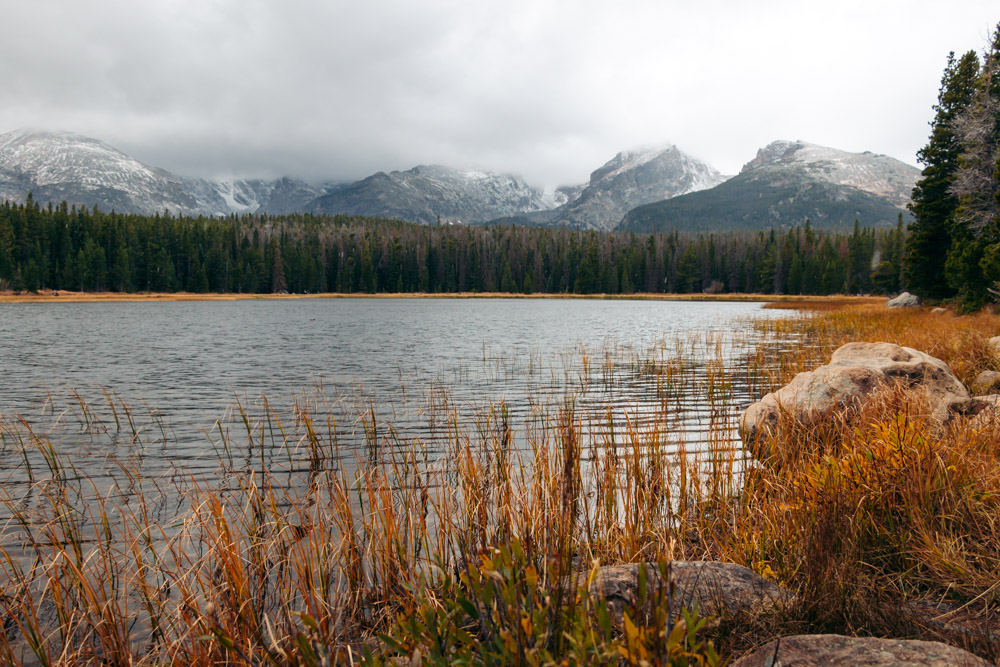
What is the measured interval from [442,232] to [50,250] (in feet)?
296

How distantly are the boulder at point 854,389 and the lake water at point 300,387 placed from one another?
78cm

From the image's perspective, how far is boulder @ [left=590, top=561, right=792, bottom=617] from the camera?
10.5 feet

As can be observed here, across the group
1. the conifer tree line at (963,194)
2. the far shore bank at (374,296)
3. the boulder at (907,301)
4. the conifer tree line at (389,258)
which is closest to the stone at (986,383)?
the conifer tree line at (963,194)

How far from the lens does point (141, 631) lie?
14.3 ft

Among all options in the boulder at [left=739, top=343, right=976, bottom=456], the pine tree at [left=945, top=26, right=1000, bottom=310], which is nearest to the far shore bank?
the pine tree at [left=945, top=26, right=1000, bottom=310]

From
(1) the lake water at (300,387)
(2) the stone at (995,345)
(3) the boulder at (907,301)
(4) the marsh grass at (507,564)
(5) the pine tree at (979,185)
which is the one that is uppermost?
(5) the pine tree at (979,185)

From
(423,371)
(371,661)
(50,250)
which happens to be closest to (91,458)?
(371,661)

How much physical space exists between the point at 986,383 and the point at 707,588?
10208mm

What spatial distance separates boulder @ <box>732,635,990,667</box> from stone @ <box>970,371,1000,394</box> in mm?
9790

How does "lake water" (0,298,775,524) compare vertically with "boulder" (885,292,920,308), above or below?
below

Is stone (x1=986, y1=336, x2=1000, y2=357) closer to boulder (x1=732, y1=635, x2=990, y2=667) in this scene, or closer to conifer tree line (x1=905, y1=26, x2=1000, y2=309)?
conifer tree line (x1=905, y1=26, x2=1000, y2=309)

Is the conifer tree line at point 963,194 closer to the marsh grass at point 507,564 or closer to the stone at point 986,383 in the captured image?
the stone at point 986,383

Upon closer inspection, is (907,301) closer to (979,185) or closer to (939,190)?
(939,190)

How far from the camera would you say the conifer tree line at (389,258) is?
94938 mm
